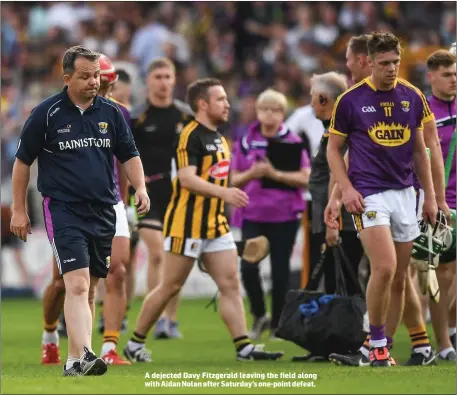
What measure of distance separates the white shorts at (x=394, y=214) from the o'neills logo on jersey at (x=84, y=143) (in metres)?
1.92

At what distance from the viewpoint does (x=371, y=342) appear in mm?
9266

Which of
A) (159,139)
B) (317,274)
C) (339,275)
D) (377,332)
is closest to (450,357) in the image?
(339,275)

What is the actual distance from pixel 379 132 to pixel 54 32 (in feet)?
55.8

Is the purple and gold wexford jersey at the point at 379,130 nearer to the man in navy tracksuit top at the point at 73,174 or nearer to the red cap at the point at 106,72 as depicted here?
the man in navy tracksuit top at the point at 73,174

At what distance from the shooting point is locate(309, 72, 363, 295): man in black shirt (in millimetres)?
10711

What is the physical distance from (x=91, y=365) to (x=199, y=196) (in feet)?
8.78

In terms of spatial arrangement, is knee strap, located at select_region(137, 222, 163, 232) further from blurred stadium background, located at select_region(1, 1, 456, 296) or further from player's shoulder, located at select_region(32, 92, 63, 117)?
blurred stadium background, located at select_region(1, 1, 456, 296)

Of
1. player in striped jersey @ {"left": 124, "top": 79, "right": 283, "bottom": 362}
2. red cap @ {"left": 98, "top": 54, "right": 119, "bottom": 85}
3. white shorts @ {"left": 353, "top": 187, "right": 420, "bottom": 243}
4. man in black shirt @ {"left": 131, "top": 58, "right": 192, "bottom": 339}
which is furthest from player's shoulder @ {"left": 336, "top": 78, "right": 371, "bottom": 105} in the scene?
man in black shirt @ {"left": 131, "top": 58, "right": 192, "bottom": 339}

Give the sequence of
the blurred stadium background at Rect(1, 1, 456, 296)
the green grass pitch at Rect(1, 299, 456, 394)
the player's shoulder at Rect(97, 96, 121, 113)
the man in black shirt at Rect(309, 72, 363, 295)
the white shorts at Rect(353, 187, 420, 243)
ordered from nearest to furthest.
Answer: the green grass pitch at Rect(1, 299, 456, 394)
the player's shoulder at Rect(97, 96, 121, 113)
the white shorts at Rect(353, 187, 420, 243)
the man in black shirt at Rect(309, 72, 363, 295)
the blurred stadium background at Rect(1, 1, 456, 296)

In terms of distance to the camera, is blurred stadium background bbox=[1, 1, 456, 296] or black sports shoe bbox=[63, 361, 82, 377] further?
blurred stadium background bbox=[1, 1, 456, 296]

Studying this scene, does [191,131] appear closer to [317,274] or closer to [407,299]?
[317,274]

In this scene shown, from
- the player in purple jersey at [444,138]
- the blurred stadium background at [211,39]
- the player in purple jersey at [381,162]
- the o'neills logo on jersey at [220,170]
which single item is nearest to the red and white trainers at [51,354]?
the o'neills logo on jersey at [220,170]

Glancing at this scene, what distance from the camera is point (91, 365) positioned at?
806 cm

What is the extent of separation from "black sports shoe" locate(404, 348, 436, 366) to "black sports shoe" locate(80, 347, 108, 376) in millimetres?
2714
